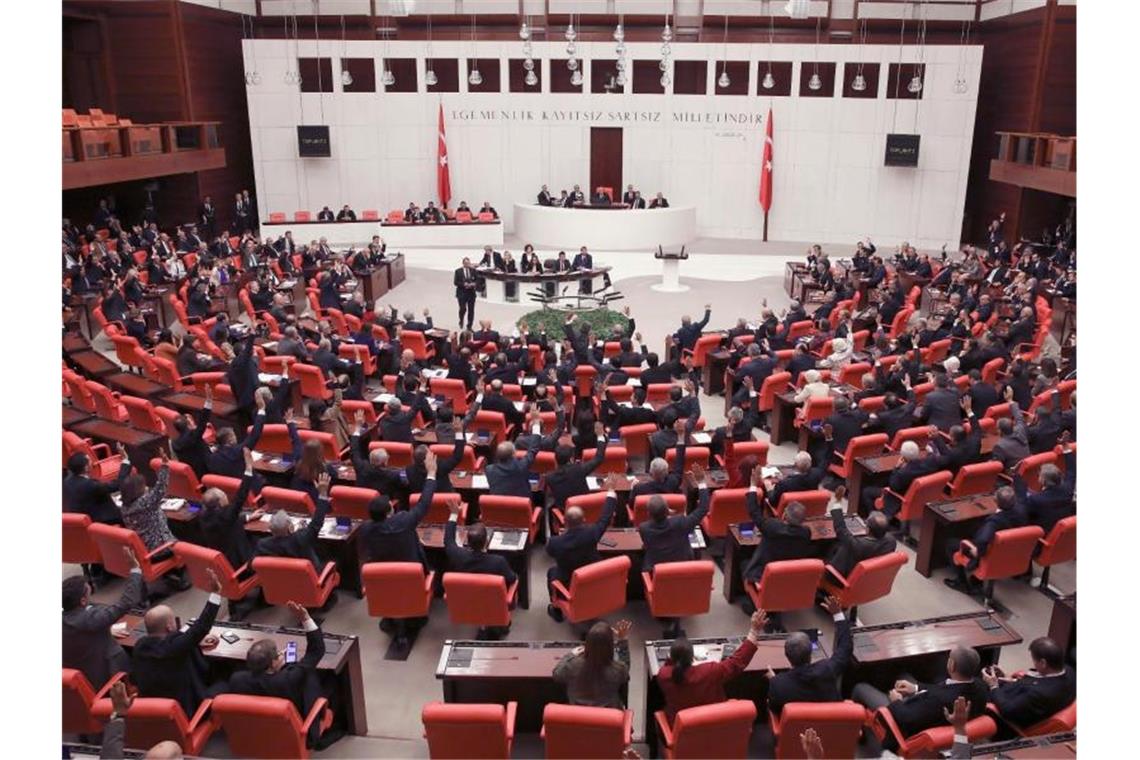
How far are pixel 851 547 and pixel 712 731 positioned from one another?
2387 millimetres

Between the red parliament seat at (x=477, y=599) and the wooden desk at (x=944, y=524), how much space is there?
3.94 metres

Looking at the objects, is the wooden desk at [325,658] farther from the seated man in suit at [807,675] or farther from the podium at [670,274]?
the podium at [670,274]

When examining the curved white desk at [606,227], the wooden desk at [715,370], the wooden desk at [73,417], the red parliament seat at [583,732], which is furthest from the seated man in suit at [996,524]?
the curved white desk at [606,227]

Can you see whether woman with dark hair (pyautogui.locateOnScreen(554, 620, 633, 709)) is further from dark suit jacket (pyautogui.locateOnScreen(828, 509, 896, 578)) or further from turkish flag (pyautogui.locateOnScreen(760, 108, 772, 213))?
turkish flag (pyautogui.locateOnScreen(760, 108, 772, 213))

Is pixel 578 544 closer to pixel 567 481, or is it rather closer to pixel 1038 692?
pixel 567 481

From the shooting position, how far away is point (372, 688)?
591 centimetres

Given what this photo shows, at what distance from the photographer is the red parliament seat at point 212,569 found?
6125 mm

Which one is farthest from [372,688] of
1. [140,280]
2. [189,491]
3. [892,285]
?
[892,285]

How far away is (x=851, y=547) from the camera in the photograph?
20.6 ft

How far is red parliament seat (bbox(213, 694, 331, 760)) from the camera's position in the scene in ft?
14.5

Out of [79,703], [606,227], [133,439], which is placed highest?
[606,227]

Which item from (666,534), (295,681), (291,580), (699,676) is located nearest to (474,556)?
(291,580)

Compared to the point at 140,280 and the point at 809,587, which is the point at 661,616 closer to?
the point at 809,587

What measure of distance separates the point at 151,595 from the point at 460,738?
157 inches
